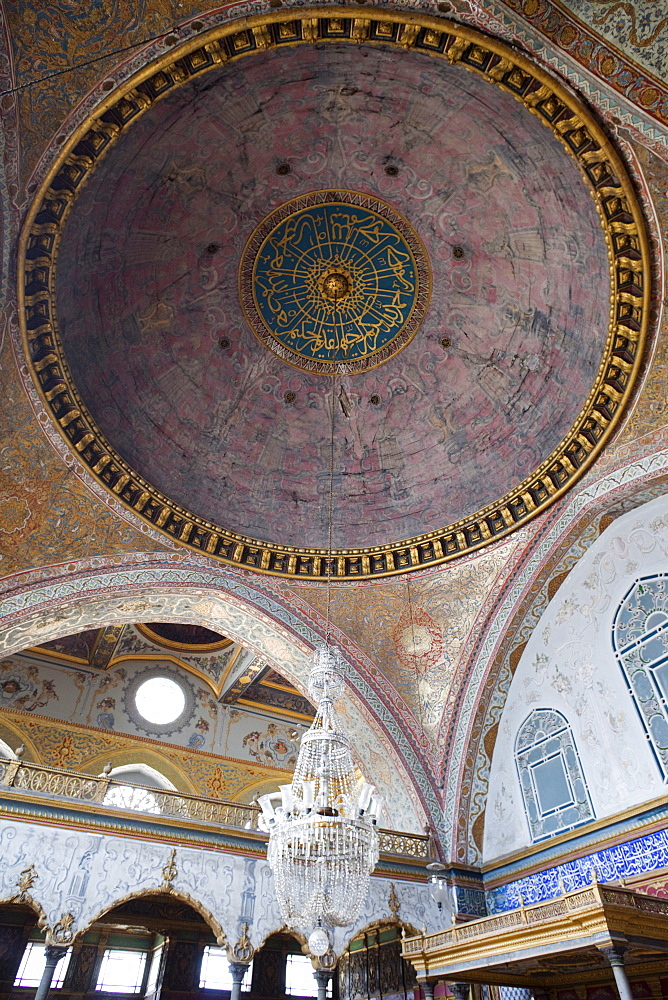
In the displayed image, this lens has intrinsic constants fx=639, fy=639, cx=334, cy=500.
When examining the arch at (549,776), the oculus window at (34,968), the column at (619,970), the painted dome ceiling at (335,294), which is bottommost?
the column at (619,970)

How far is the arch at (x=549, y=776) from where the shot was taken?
335 inches

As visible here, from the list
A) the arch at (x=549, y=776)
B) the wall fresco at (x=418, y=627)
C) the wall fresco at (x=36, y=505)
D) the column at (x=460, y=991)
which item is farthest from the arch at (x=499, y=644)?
the wall fresco at (x=36, y=505)

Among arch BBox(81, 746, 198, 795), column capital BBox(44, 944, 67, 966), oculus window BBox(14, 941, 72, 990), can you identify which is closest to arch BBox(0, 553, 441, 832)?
arch BBox(81, 746, 198, 795)

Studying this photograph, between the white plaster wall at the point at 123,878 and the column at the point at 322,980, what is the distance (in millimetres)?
392

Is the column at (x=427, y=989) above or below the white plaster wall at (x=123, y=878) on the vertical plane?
below

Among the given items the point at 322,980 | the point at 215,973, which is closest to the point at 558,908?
the point at 322,980

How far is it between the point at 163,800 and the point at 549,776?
5.30 meters

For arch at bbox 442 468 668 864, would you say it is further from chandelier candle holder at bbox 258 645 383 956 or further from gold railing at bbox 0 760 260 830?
chandelier candle holder at bbox 258 645 383 956

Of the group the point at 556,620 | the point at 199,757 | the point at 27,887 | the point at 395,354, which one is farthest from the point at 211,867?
the point at 395,354

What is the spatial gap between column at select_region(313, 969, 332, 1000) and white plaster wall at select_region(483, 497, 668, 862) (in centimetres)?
319

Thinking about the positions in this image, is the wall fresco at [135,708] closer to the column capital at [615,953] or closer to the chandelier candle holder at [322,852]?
the chandelier candle holder at [322,852]

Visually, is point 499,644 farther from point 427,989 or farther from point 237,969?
point 237,969

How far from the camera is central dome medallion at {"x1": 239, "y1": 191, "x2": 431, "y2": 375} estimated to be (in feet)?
31.1

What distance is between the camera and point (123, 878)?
7.30 m
